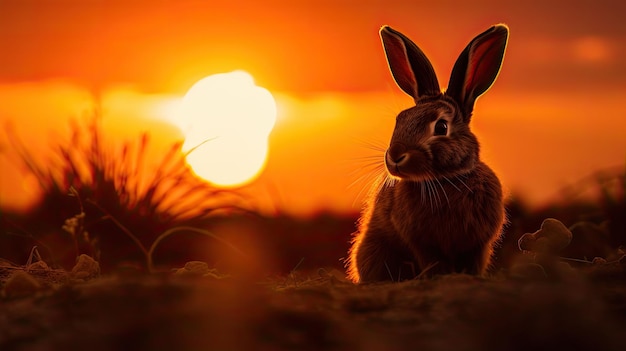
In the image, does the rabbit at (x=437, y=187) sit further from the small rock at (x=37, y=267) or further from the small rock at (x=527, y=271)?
the small rock at (x=37, y=267)

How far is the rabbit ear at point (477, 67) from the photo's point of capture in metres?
5.33

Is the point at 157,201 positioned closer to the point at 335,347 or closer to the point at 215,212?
the point at 215,212

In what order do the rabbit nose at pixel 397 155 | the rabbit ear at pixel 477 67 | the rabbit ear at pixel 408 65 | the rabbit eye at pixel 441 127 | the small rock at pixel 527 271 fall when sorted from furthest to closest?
the rabbit ear at pixel 408 65, the rabbit ear at pixel 477 67, the rabbit eye at pixel 441 127, the rabbit nose at pixel 397 155, the small rock at pixel 527 271

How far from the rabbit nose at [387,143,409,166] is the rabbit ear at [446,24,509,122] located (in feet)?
2.54

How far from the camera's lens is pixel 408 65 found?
18.3 ft

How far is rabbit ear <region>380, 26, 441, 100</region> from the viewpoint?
17.9 feet

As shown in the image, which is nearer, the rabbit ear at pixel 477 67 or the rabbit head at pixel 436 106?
the rabbit head at pixel 436 106

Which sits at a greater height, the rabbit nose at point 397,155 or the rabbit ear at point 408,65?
the rabbit ear at point 408,65

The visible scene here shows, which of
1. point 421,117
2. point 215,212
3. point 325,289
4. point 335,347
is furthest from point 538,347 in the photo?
point 215,212

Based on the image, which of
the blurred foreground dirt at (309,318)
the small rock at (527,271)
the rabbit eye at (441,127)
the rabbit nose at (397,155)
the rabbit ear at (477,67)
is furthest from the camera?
the rabbit ear at (477,67)

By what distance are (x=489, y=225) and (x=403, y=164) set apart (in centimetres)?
72

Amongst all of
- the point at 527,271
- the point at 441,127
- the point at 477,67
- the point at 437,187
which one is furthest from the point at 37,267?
the point at 477,67

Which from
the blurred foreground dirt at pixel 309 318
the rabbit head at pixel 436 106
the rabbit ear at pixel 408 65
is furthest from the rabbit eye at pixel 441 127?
the blurred foreground dirt at pixel 309 318

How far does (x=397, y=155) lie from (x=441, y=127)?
415 mm
